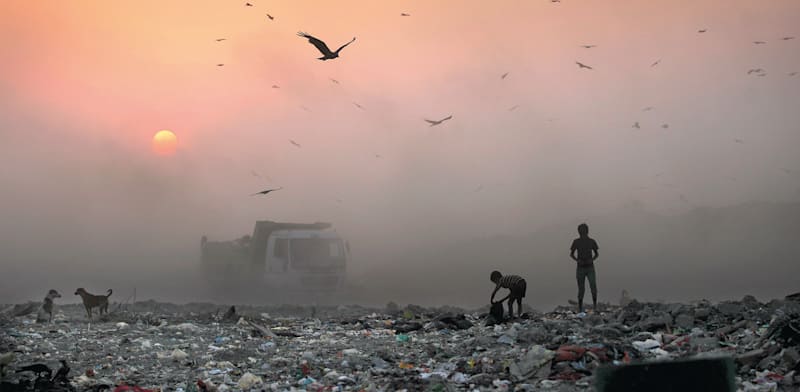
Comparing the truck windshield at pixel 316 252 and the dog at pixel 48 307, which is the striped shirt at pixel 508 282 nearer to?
the truck windshield at pixel 316 252

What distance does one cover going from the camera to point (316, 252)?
16.7 metres

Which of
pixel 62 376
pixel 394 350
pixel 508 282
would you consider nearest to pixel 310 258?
pixel 508 282

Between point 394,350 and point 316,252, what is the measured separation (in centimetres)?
724

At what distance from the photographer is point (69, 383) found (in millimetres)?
7531

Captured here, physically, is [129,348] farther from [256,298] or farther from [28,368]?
[256,298]

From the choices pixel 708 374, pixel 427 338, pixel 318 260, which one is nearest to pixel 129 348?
pixel 427 338

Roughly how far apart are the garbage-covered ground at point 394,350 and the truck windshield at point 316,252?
317 cm

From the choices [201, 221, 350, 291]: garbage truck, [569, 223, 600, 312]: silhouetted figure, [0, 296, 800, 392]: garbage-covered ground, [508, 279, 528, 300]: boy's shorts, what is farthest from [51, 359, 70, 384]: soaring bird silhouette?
[201, 221, 350, 291]: garbage truck

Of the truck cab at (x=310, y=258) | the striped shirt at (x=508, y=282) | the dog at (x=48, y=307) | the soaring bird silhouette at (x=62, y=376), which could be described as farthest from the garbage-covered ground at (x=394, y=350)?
the truck cab at (x=310, y=258)

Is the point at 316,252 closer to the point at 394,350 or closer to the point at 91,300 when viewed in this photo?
the point at 91,300

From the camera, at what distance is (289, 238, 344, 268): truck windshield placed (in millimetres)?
16766

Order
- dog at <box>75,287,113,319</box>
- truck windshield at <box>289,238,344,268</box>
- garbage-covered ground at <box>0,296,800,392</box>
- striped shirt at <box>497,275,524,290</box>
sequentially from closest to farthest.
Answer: garbage-covered ground at <box>0,296,800,392</box> → striped shirt at <box>497,275,524,290</box> → dog at <box>75,287,113,319</box> → truck windshield at <box>289,238,344,268</box>

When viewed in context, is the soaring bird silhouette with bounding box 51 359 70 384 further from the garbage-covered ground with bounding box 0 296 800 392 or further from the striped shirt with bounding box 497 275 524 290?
the striped shirt with bounding box 497 275 524 290

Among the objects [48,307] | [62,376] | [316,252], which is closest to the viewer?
[62,376]
